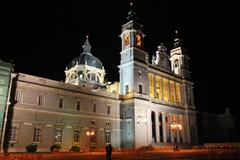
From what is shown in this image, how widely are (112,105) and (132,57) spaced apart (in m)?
10.7

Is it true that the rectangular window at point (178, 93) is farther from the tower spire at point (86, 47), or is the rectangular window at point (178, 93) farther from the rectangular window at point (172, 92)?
the tower spire at point (86, 47)

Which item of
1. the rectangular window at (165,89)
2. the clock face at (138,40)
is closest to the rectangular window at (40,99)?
the clock face at (138,40)

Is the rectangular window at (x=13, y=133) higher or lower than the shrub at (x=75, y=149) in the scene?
higher

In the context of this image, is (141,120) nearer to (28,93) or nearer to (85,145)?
(85,145)

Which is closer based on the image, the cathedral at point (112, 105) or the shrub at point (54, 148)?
the cathedral at point (112, 105)

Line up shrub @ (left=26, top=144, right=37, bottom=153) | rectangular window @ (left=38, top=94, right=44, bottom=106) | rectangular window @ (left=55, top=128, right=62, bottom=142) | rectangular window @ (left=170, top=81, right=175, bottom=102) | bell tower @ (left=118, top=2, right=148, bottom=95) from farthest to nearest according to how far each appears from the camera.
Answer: rectangular window @ (left=170, top=81, right=175, bottom=102)
bell tower @ (left=118, top=2, right=148, bottom=95)
rectangular window @ (left=55, top=128, right=62, bottom=142)
rectangular window @ (left=38, top=94, right=44, bottom=106)
shrub @ (left=26, top=144, right=37, bottom=153)

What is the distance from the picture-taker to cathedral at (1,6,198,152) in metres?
35.0

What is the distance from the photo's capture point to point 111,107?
153 ft

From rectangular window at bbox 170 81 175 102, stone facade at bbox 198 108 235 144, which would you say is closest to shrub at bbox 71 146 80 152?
rectangular window at bbox 170 81 175 102

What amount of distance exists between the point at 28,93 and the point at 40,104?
2473 millimetres

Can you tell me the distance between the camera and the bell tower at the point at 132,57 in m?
48.9

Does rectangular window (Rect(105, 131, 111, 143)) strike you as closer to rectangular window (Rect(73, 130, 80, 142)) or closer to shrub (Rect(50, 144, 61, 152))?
rectangular window (Rect(73, 130, 80, 142))

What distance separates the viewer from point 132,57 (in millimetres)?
49562

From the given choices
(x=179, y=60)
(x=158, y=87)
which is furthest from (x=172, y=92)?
(x=179, y=60)
